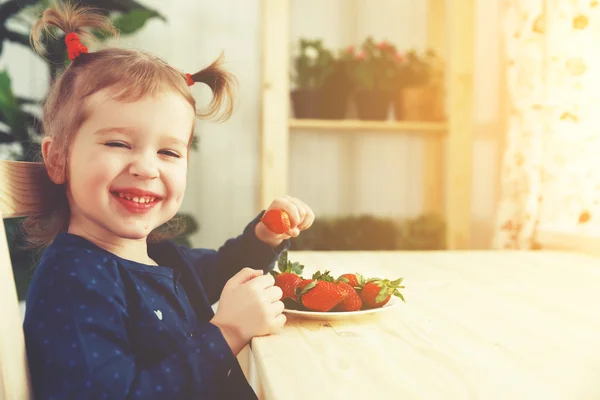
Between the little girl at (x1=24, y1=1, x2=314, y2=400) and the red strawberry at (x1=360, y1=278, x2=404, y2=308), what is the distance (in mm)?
135

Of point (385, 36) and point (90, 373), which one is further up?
point (385, 36)

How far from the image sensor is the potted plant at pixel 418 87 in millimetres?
2295

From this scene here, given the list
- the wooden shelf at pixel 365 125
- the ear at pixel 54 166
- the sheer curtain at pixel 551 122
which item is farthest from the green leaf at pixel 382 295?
the wooden shelf at pixel 365 125

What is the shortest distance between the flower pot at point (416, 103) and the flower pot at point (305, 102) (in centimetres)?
34

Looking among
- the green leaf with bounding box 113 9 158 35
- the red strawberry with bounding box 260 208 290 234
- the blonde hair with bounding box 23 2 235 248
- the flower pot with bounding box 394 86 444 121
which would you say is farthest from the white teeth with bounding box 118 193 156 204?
the flower pot with bounding box 394 86 444 121

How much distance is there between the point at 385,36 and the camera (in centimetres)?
257

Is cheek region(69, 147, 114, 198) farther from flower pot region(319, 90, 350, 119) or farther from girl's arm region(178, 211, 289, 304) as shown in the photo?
flower pot region(319, 90, 350, 119)

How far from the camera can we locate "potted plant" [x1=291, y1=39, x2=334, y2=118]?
223 centimetres

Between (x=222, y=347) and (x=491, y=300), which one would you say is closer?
(x=222, y=347)

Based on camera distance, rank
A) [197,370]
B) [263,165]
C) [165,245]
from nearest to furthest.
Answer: [197,370]
[165,245]
[263,165]

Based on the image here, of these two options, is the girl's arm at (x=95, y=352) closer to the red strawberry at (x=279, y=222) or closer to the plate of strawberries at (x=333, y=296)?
the plate of strawberries at (x=333, y=296)

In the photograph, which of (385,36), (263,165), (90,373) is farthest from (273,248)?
(385,36)

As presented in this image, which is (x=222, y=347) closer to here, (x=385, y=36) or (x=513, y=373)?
(x=513, y=373)

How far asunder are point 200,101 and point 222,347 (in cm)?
188
